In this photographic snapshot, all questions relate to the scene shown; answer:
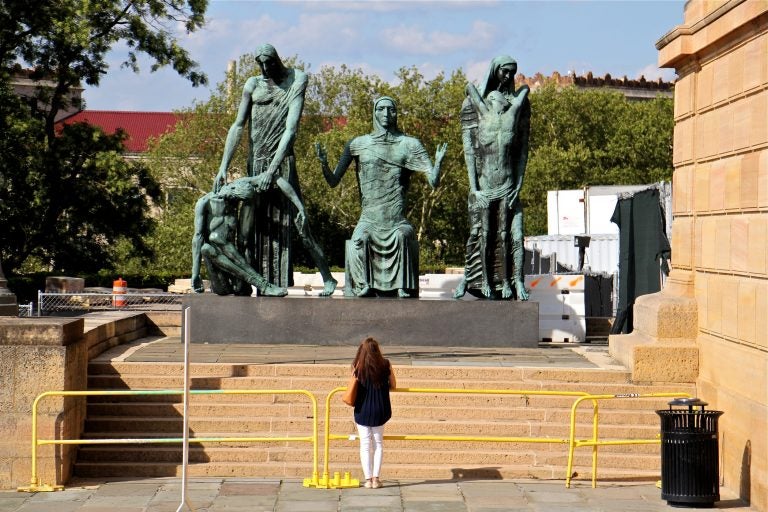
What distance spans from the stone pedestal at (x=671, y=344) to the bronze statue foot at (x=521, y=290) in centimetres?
342

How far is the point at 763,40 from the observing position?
44.0 feet

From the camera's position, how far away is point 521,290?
1962cm

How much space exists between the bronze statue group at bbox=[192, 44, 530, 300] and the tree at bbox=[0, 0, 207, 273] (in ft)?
60.0

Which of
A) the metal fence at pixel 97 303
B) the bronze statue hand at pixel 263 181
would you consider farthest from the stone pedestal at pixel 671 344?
the metal fence at pixel 97 303

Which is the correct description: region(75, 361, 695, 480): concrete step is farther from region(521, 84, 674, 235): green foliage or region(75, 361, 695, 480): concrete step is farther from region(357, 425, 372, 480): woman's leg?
region(521, 84, 674, 235): green foliage

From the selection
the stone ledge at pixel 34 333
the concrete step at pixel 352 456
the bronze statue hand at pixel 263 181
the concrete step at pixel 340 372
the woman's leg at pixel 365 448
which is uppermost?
the bronze statue hand at pixel 263 181

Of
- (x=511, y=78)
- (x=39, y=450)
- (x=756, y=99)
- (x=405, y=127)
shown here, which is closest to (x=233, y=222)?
(x=511, y=78)

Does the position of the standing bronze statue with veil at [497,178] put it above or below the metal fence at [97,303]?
above

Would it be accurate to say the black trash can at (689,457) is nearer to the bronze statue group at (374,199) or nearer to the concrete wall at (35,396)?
the concrete wall at (35,396)

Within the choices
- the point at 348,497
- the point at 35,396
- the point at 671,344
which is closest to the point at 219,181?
the point at 35,396

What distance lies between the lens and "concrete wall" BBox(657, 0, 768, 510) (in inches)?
525

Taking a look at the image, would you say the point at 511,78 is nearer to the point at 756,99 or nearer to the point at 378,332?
the point at 378,332

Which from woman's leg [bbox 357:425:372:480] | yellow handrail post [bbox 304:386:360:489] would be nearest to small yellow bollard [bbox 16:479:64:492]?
yellow handrail post [bbox 304:386:360:489]

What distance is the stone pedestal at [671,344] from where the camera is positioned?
15.9 m
